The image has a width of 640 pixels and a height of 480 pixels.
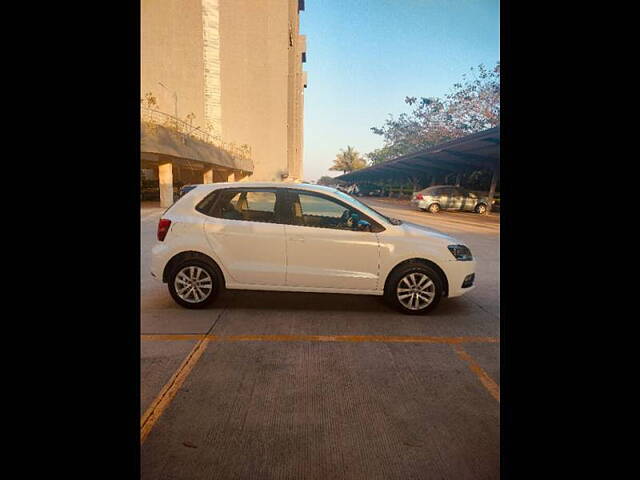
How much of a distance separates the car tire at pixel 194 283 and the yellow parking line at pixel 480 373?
2.88m

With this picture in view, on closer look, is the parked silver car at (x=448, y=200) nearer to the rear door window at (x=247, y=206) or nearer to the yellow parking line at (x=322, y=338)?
the rear door window at (x=247, y=206)

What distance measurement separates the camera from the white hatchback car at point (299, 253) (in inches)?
189

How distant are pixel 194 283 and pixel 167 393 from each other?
2086 millimetres

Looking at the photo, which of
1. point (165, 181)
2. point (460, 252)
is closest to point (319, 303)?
point (460, 252)

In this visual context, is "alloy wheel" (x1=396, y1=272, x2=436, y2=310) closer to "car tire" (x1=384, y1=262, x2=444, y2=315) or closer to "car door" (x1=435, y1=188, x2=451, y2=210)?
"car tire" (x1=384, y1=262, x2=444, y2=315)

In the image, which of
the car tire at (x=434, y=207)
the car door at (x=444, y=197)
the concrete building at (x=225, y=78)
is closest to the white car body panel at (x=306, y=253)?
the concrete building at (x=225, y=78)

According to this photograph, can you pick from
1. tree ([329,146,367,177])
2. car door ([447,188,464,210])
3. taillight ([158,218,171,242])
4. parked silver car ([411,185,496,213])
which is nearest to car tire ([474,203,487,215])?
parked silver car ([411,185,496,213])

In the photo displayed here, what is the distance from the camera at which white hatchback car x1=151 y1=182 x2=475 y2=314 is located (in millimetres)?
4812

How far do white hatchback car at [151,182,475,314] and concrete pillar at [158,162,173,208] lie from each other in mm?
15435

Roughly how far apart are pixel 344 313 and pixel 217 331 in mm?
1597

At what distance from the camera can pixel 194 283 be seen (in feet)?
16.4
